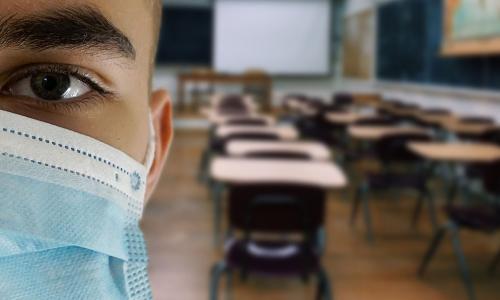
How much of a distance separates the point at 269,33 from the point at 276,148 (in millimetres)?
9840

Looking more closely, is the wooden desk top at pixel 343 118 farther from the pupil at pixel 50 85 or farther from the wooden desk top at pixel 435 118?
the pupil at pixel 50 85

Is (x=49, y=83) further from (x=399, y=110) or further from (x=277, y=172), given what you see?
(x=399, y=110)

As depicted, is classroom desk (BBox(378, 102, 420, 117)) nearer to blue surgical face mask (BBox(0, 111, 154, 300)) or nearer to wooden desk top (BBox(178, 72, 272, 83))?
wooden desk top (BBox(178, 72, 272, 83))

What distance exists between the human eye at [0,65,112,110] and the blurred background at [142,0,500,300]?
1.88 metres

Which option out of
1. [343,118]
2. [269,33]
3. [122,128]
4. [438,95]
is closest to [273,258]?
[122,128]

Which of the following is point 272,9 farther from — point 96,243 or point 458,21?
point 96,243

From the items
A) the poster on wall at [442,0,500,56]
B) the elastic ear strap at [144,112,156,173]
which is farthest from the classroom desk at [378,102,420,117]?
the elastic ear strap at [144,112,156,173]

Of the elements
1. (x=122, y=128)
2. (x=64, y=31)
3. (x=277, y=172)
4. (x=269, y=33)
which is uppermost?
(x=269, y=33)

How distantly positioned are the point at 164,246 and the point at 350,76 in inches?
356

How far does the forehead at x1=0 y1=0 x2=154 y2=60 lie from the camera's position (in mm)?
749

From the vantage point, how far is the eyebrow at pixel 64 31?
2.46 feet

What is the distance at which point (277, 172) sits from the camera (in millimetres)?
2889

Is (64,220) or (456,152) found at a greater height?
(64,220)

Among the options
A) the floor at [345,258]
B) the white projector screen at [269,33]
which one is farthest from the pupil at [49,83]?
the white projector screen at [269,33]
